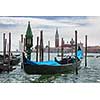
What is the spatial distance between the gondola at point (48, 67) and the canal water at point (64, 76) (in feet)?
0.16

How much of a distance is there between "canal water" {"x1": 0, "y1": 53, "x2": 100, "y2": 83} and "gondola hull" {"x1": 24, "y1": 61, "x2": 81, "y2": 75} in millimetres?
49

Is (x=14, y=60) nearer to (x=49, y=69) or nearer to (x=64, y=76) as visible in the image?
(x=49, y=69)

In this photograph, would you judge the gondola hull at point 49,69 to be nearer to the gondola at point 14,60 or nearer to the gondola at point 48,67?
the gondola at point 48,67

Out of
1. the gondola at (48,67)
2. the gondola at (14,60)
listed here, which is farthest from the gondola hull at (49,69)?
the gondola at (14,60)

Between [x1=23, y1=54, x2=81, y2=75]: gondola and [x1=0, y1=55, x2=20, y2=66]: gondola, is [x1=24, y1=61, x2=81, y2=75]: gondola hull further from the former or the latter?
[x1=0, y1=55, x2=20, y2=66]: gondola

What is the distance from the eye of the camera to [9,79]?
5.43 m

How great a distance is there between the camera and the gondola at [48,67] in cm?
542

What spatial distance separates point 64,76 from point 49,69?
7.9 inches

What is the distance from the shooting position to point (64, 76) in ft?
17.8

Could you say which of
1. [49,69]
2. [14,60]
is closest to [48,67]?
[49,69]
